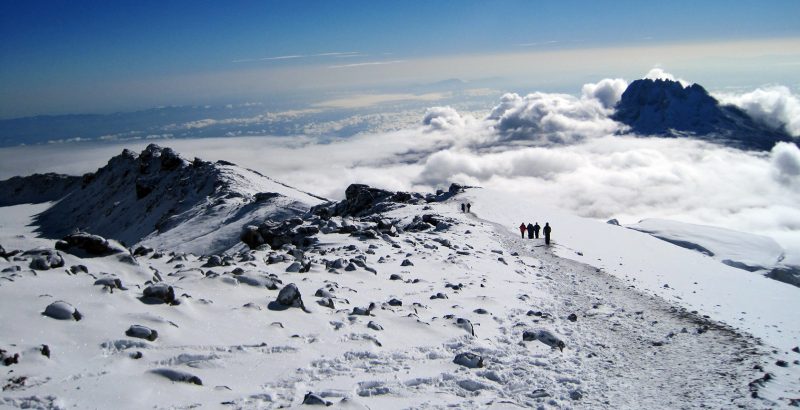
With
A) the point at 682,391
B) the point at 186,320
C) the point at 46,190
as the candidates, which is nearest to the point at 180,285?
the point at 186,320

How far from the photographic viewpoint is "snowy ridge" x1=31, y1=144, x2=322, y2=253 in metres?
60.7

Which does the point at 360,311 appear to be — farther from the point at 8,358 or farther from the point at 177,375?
the point at 8,358

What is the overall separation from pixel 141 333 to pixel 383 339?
15.7ft

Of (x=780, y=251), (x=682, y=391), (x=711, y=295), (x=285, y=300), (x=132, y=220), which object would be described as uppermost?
(x=285, y=300)

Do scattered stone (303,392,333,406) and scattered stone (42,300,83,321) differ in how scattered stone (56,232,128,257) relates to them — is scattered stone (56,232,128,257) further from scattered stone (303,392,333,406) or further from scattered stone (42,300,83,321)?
scattered stone (303,392,333,406)

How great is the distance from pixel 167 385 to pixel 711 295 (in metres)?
19.1

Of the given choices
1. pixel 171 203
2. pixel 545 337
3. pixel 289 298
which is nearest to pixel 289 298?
pixel 289 298

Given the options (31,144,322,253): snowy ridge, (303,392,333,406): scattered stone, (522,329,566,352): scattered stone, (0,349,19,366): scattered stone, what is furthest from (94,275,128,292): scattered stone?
(31,144,322,253): snowy ridge

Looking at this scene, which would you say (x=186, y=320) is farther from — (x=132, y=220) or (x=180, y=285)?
(x=132, y=220)

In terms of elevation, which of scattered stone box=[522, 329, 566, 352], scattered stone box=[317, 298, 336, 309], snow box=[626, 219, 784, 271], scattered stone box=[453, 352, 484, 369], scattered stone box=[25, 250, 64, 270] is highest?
scattered stone box=[25, 250, 64, 270]

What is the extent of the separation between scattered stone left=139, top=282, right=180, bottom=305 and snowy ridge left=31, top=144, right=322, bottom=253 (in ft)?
140

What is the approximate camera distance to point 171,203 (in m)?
81.0

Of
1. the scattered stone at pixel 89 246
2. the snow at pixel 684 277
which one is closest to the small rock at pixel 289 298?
the scattered stone at pixel 89 246

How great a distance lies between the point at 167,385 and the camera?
22.9 feet
